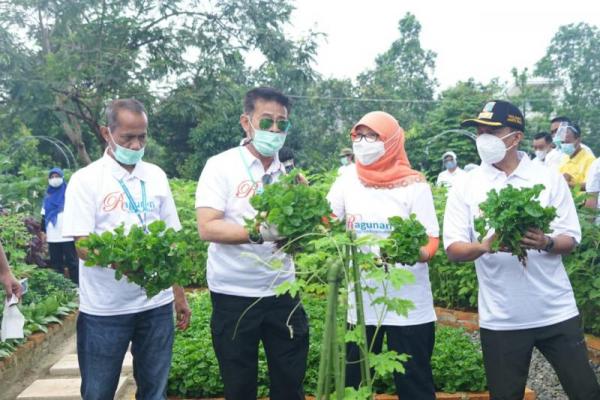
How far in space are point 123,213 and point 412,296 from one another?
160 centimetres

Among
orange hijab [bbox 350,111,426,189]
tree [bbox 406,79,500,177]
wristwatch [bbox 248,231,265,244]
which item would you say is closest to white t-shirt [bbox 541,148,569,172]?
orange hijab [bbox 350,111,426,189]

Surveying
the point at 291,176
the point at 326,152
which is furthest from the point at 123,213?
the point at 326,152

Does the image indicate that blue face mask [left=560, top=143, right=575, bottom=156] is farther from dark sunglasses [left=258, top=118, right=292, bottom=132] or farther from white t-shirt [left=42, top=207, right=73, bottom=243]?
white t-shirt [left=42, top=207, right=73, bottom=243]

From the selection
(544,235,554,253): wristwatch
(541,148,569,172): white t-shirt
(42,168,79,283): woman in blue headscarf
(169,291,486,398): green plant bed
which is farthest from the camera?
(42,168,79,283): woman in blue headscarf

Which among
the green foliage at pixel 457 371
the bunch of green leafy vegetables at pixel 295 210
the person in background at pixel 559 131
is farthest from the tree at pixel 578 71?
the bunch of green leafy vegetables at pixel 295 210

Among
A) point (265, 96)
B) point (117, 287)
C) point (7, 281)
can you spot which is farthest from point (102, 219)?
point (265, 96)

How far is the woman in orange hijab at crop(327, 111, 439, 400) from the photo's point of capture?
3.60 meters

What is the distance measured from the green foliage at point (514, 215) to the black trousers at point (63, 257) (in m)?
8.56

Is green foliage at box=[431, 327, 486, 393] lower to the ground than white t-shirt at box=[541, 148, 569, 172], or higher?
lower

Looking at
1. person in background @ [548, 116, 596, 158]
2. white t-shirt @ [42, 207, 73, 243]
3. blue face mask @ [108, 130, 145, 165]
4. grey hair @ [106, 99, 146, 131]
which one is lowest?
white t-shirt @ [42, 207, 73, 243]

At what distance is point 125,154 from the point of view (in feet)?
12.1

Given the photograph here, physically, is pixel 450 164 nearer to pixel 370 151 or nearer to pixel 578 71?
pixel 370 151

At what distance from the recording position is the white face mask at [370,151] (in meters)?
3.79

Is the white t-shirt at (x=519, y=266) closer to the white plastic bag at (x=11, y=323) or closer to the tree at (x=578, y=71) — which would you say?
→ the white plastic bag at (x=11, y=323)
